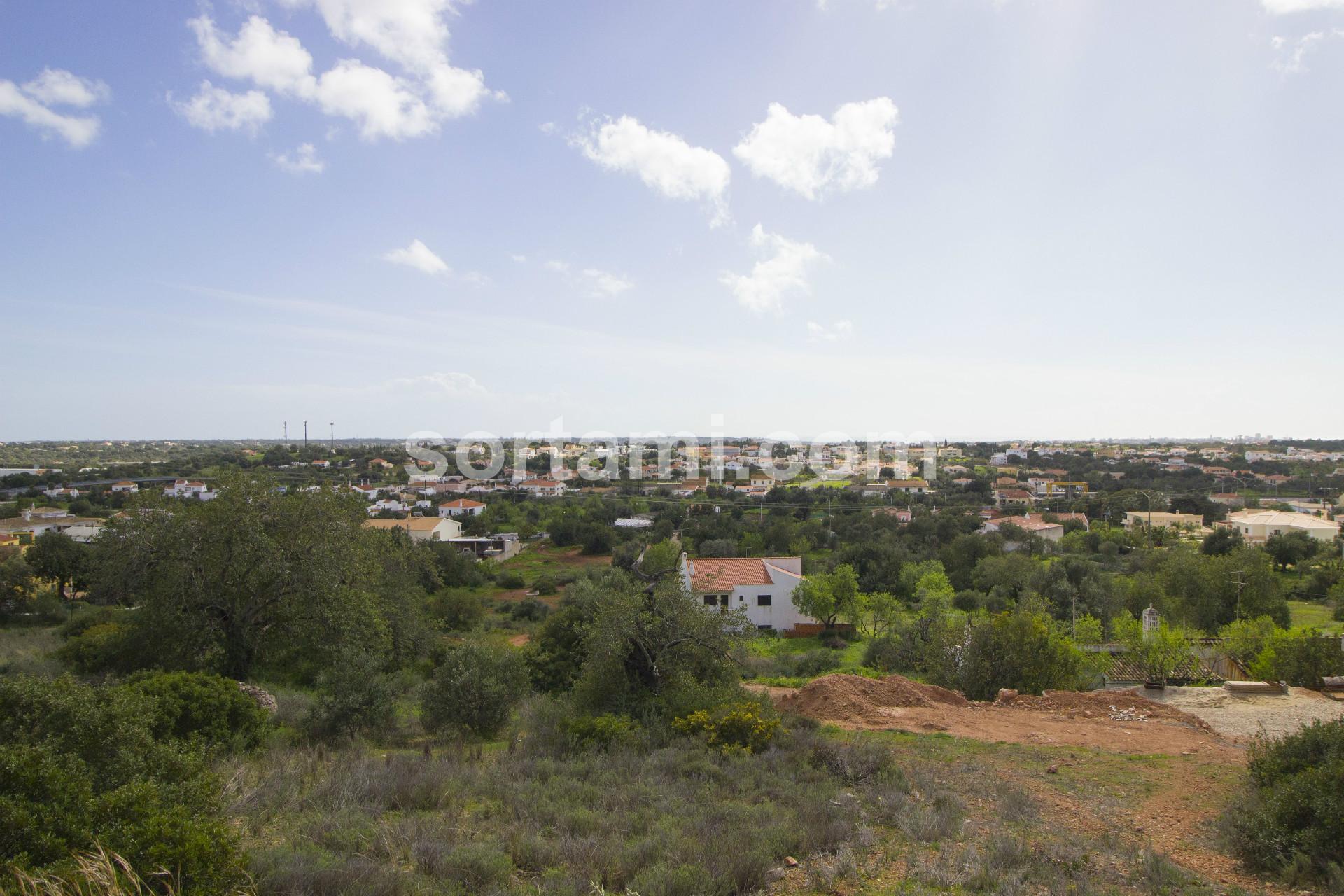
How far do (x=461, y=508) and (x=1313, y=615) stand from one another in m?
55.6

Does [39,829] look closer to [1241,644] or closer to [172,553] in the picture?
[172,553]

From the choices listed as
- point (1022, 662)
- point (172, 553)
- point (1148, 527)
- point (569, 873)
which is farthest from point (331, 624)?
point (1148, 527)

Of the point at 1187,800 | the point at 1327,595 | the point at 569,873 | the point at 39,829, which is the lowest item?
the point at 1327,595

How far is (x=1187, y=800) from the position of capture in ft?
23.6

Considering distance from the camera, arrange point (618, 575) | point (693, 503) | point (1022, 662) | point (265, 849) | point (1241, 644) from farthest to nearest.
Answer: point (693, 503), point (1241, 644), point (618, 575), point (1022, 662), point (265, 849)

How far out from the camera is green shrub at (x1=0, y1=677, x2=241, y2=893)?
4031 mm

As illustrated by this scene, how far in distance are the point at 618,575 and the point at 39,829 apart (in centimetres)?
1345

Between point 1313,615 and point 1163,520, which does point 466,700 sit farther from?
point 1163,520

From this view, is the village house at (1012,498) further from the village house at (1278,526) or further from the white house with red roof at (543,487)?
the white house with red roof at (543,487)

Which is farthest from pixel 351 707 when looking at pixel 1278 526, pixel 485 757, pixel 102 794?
pixel 1278 526

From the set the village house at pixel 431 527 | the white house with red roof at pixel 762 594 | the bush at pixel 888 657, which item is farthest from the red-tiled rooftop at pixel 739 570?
the village house at pixel 431 527

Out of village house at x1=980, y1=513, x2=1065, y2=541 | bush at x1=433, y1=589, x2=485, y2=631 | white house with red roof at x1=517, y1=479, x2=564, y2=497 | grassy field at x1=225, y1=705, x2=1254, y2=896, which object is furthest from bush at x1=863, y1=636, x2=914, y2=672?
white house with red roof at x1=517, y1=479, x2=564, y2=497

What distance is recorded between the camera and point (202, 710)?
8219mm

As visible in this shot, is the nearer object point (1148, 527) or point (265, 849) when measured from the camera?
point (265, 849)
